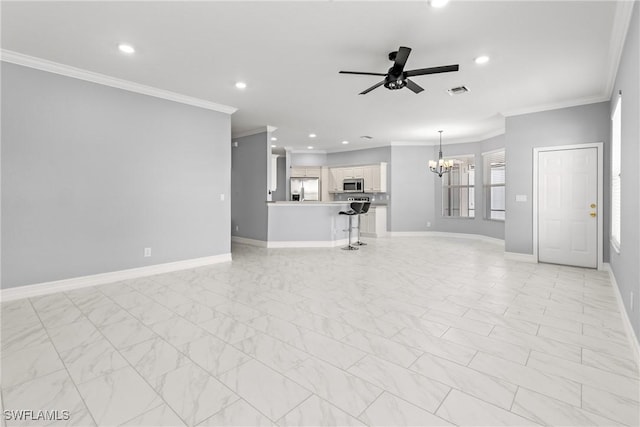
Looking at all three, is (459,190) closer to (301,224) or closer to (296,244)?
(301,224)

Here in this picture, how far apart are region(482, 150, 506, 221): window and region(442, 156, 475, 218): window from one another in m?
0.61

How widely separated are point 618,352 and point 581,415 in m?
1.08

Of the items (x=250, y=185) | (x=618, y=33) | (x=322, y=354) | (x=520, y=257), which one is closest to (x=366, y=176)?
(x=250, y=185)

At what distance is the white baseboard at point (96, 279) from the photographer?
3.45 metres

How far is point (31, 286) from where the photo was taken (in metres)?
3.53

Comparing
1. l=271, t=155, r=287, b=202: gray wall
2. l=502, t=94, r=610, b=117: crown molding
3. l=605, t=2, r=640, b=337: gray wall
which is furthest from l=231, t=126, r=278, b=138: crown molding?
l=605, t=2, r=640, b=337: gray wall

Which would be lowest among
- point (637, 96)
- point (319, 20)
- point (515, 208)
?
point (515, 208)

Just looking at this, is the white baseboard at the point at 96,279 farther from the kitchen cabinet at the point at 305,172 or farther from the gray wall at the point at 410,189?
the gray wall at the point at 410,189

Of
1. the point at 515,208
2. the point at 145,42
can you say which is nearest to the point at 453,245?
the point at 515,208

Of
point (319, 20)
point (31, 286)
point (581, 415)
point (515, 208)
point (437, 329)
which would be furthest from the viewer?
point (515, 208)

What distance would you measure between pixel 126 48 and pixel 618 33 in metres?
5.01

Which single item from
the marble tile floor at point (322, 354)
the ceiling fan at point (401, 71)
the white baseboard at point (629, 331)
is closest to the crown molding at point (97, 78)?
the marble tile floor at point (322, 354)

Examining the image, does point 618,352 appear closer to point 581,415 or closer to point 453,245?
point 581,415

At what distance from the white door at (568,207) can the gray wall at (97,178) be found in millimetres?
5762
